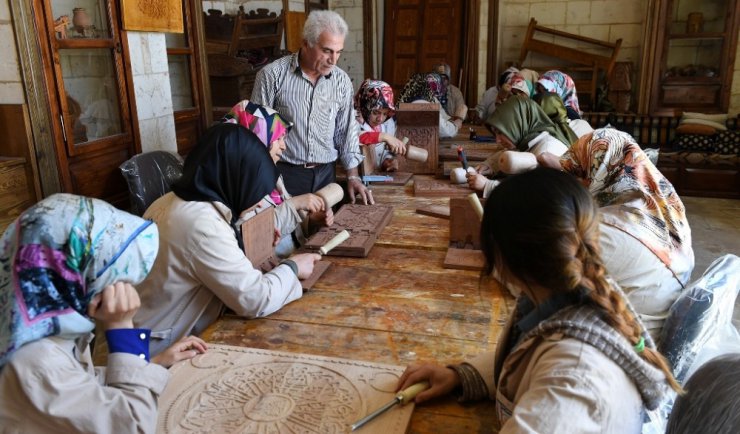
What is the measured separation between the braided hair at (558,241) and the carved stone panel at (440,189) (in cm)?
221

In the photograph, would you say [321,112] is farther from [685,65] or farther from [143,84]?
[685,65]

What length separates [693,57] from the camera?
24.6ft

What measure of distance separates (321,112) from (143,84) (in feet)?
3.73

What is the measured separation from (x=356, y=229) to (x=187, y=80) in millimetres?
2428

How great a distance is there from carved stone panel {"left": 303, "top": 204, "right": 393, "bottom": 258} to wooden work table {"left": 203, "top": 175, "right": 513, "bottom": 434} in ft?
0.15

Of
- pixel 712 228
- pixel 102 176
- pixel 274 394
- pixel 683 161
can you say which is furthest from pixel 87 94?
pixel 683 161

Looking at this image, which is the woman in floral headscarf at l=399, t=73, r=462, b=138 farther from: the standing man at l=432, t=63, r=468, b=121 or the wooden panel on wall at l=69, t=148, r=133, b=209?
the wooden panel on wall at l=69, t=148, r=133, b=209

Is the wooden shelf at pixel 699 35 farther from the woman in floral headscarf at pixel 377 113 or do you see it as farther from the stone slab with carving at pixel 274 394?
the stone slab with carving at pixel 274 394

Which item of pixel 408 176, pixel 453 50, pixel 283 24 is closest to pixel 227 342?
pixel 408 176

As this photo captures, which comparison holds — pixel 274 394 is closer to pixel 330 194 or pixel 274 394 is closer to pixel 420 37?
pixel 330 194

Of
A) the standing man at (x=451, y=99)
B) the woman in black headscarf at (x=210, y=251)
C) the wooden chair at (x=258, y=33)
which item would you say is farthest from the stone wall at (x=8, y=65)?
A: the standing man at (x=451, y=99)

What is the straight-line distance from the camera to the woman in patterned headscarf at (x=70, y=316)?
3.48 ft

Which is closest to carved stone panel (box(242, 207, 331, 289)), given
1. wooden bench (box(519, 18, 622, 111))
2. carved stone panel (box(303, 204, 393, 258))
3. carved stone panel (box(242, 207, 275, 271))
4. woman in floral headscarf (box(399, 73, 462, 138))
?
carved stone panel (box(242, 207, 275, 271))

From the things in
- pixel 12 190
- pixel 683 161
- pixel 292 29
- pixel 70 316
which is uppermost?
pixel 292 29
